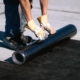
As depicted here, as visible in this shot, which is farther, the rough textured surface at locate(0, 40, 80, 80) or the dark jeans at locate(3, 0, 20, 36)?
the dark jeans at locate(3, 0, 20, 36)

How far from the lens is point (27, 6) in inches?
162

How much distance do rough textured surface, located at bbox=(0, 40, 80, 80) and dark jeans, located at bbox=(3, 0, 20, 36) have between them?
23.3 inches

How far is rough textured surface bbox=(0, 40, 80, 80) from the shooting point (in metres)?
3.79

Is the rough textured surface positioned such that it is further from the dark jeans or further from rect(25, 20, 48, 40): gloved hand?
the dark jeans

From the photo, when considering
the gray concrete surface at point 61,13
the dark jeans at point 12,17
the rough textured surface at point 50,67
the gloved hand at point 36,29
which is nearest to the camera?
the rough textured surface at point 50,67

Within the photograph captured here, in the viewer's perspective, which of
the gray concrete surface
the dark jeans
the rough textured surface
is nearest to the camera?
the rough textured surface

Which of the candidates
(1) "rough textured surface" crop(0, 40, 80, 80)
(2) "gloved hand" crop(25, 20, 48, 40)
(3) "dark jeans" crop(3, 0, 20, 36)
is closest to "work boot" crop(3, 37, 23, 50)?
(3) "dark jeans" crop(3, 0, 20, 36)

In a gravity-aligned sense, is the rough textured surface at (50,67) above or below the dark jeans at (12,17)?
below

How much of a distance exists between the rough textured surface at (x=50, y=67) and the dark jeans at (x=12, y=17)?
59 cm

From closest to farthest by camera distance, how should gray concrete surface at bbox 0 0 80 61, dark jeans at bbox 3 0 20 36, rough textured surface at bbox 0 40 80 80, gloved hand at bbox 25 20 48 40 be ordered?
rough textured surface at bbox 0 40 80 80
gloved hand at bbox 25 20 48 40
dark jeans at bbox 3 0 20 36
gray concrete surface at bbox 0 0 80 61

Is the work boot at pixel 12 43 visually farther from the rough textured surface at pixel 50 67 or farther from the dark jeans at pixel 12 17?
the rough textured surface at pixel 50 67

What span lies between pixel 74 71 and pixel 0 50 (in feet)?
4.13

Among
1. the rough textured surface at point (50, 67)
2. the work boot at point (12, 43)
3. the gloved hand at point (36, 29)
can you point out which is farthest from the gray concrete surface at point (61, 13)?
the gloved hand at point (36, 29)

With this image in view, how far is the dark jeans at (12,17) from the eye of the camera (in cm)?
456
